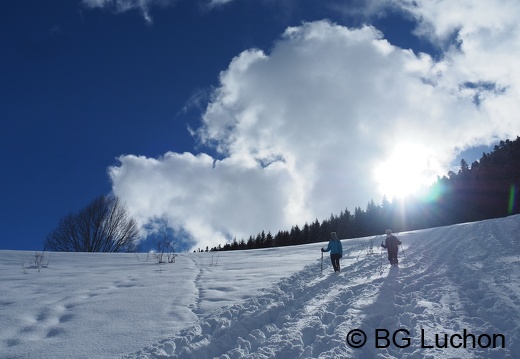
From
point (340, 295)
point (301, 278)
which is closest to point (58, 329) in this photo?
point (340, 295)

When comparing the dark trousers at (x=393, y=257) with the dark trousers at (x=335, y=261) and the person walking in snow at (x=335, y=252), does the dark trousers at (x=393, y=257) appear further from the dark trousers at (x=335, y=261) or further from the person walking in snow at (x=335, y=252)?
the dark trousers at (x=335, y=261)

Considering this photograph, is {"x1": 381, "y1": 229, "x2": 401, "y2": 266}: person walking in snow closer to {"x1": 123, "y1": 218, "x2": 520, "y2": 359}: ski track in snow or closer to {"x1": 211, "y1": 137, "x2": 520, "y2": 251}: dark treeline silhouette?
{"x1": 123, "y1": 218, "x2": 520, "y2": 359}: ski track in snow

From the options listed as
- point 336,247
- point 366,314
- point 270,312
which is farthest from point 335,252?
point 270,312

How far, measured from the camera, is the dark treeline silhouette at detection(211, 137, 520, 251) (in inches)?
2258

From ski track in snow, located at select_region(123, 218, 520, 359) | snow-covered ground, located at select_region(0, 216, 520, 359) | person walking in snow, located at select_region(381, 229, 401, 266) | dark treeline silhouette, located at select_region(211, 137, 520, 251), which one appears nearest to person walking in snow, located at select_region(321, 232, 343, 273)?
snow-covered ground, located at select_region(0, 216, 520, 359)

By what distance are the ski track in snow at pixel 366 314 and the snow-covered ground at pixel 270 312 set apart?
0.02 meters

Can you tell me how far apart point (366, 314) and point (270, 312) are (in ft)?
6.46

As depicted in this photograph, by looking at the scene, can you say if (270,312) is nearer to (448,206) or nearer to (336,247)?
(336,247)

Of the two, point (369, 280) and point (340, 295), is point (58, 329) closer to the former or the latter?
point (340, 295)

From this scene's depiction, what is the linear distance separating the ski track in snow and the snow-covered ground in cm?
2

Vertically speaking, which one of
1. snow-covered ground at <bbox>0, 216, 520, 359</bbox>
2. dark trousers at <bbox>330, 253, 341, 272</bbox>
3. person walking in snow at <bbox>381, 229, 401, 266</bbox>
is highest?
person walking in snow at <bbox>381, 229, 401, 266</bbox>

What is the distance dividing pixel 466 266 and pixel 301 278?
4.87 metres

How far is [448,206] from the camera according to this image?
218 feet

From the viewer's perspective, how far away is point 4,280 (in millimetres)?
10328
